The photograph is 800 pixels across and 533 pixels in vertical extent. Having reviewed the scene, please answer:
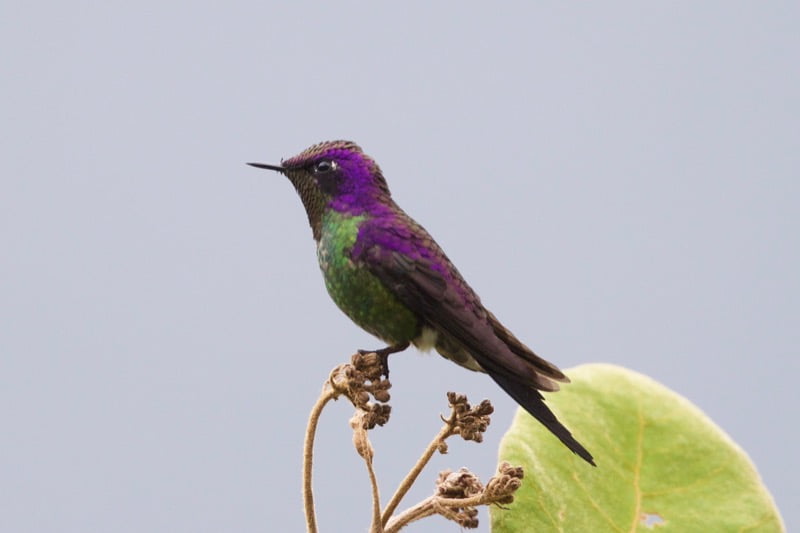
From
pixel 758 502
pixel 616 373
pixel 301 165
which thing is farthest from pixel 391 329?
pixel 758 502

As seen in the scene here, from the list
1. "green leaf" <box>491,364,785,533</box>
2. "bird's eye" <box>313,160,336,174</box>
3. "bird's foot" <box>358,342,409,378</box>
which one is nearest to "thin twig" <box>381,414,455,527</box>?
"bird's foot" <box>358,342,409,378</box>

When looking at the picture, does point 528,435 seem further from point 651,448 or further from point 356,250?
point 356,250

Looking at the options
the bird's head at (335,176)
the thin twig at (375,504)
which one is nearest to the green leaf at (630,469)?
the thin twig at (375,504)

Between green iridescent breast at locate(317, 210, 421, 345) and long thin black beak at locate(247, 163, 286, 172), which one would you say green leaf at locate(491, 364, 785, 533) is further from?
long thin black beak at locate(247, 163, 286, 172)

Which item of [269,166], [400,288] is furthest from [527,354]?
[269,166]

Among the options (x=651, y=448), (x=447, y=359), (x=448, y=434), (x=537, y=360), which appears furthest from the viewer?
(x=651, y=448)

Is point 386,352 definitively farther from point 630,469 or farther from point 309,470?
point 630,469
